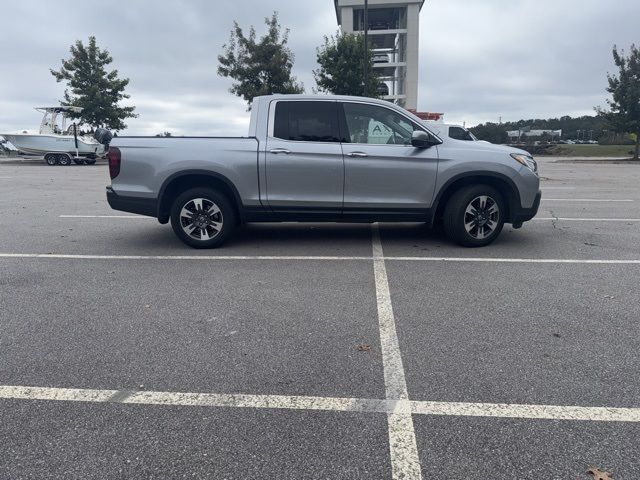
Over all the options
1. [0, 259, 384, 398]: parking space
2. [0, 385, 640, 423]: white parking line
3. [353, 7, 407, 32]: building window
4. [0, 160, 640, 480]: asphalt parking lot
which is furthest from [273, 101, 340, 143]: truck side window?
[353, 7, 407, 32]: building window

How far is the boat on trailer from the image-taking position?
29.6 meters

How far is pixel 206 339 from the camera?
12.7 feet

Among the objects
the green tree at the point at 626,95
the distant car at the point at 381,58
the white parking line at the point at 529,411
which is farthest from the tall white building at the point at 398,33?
the white parking line at the point at 529,411

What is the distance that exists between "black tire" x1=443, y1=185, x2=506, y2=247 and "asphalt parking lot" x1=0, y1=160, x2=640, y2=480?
0.27 meters

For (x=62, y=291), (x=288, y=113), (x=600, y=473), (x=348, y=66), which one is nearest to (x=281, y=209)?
(x=288, y=113)

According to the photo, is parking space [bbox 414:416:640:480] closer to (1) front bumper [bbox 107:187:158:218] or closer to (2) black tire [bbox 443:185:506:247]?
(2) black tire [bbox 443:185:506:247]

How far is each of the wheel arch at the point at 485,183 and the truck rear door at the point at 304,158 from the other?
1336mm

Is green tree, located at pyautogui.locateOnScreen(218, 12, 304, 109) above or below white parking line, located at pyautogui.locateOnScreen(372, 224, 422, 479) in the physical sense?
above

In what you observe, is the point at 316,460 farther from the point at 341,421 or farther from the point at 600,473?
the point at 600,473

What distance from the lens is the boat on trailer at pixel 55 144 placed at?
29594 millimetres

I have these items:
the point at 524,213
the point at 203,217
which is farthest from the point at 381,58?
the point at 203,217

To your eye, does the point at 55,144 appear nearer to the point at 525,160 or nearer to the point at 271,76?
the point at 271,76

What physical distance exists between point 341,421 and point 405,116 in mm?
4709

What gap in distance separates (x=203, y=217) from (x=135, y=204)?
902 mm
